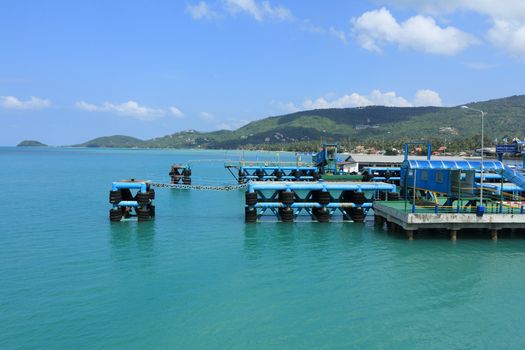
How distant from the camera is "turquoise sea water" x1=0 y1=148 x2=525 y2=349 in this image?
46.9ft

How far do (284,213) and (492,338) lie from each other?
19974mm

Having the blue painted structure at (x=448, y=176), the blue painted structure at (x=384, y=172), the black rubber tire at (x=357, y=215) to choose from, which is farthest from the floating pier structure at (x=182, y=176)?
the blue painted structure at (x=448, y=176)

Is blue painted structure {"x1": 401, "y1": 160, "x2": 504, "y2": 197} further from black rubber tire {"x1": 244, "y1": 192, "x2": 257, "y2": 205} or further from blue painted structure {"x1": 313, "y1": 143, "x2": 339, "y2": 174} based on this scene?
blue painted structure {"x1": 313, "y1": 143, "x2": 339, "y2": 174}

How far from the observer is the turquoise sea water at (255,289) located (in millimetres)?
14297

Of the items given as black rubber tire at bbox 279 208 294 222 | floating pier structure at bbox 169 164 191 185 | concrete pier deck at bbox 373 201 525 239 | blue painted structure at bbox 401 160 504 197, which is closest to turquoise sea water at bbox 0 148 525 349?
concrete pier deck at bbox 373 201 525 239

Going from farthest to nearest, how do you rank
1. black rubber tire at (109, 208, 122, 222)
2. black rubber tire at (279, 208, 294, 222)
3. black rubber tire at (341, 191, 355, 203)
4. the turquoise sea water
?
1. black rubber tire at (341, 191, 355, 203)
2. black rubber tire at (109, 208, 122, 222)
3. black rubber tire at (279, 208, 294, 222)
4. the turquoise sea water

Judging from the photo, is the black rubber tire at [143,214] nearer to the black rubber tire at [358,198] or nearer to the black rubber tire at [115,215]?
the black rubber tire at [115,215]

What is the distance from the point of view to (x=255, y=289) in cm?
1850

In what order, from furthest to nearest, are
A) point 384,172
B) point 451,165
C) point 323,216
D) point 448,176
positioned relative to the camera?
point 384,172
point 323,216
point 451,165
point 448,176

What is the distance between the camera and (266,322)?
15.2m

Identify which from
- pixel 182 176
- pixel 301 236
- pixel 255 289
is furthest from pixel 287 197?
pixel 182 176

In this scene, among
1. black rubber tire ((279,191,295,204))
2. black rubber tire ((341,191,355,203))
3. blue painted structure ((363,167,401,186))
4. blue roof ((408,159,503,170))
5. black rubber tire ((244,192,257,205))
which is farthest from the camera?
blue painted structure ((363,167,401,186))

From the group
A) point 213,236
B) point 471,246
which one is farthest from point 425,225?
point 213,236

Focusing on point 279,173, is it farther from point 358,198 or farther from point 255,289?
point 255,289
